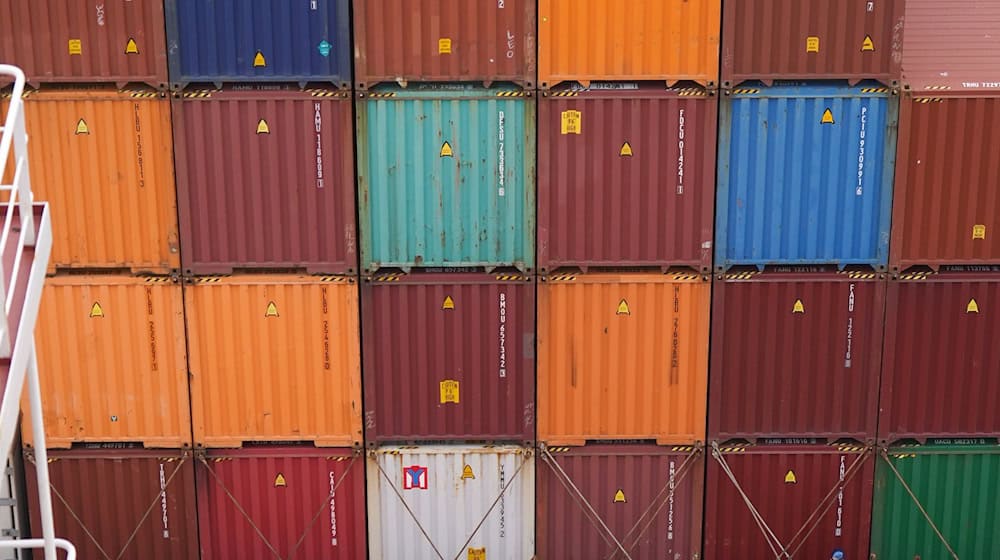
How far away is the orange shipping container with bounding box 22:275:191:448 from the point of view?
9383mm

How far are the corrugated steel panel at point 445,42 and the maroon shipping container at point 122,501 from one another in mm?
5339

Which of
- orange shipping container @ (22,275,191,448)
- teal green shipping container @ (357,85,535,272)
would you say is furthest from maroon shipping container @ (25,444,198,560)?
teal green shipping container @ (357,85,535,272)

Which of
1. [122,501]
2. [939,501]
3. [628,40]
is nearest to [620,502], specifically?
[939,501]

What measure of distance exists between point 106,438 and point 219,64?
4.75m

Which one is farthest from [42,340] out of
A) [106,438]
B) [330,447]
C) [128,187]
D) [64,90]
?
[330,447]

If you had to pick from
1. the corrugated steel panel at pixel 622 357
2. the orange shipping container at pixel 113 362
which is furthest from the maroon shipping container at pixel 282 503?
the corrugated steel panel at pixel 622 357

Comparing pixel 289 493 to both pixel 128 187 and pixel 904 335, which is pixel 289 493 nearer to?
pixel 128 187

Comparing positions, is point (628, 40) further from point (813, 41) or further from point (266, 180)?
point (266, 180)

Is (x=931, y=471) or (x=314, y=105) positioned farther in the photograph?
(x=931, y=471)

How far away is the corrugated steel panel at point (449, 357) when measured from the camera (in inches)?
374

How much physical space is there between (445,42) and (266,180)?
8.67 feet

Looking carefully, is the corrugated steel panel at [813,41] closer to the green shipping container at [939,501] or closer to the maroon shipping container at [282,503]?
the green shipping container at [939,501]

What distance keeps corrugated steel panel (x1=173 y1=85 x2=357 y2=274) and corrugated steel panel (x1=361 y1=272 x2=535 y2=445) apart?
0.89 meters

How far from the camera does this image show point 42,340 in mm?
9477
